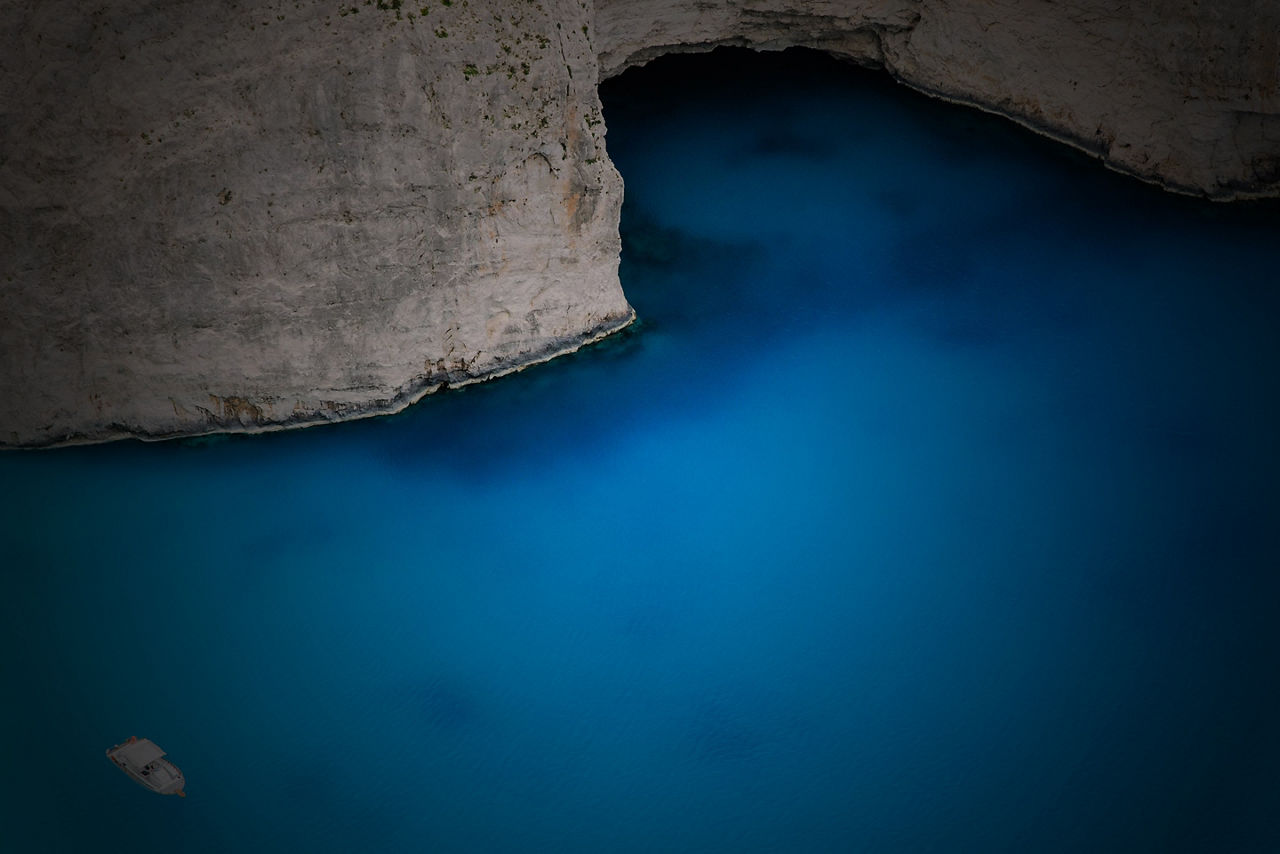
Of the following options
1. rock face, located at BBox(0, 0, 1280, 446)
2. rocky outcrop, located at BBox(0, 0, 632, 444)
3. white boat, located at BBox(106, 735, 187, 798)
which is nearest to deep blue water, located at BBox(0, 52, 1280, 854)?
white boat, located at BBox(106, 735, 187, 798)

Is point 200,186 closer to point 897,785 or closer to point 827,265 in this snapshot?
point 827,265

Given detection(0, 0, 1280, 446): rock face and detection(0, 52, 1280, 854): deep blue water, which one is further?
detection(0, 0, 1280, 446): rock face

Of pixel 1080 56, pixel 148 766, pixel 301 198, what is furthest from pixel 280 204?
pixel 1080 56

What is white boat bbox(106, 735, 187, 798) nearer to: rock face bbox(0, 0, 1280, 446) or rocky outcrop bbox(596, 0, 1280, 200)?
rock face bbox(0, 0, 1280, 446)

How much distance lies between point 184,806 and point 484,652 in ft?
9.88

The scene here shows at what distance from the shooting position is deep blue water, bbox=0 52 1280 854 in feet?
36.4

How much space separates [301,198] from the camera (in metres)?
13.0

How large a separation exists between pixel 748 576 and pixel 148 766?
594cm

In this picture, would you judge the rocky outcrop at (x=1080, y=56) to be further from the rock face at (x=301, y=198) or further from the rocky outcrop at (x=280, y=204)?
the rocky outcrop at (x=280, y=204)

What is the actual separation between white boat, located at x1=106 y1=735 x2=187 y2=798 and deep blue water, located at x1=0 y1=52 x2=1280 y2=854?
0.13m

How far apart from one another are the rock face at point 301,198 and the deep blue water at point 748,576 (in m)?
0.66

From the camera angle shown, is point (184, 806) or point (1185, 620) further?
point (1185, 620)

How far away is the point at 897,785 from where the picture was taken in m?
11.2

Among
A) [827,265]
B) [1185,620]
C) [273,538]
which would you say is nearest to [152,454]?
[273,538]
